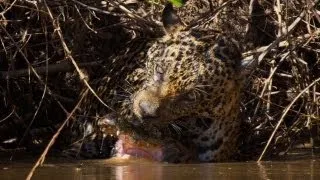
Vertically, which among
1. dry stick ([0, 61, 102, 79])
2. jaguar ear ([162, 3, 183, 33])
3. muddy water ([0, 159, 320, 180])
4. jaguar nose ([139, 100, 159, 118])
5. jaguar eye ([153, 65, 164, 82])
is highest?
jaguar ear ([162, 3, 183, 33])

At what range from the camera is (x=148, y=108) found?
5.28 meters

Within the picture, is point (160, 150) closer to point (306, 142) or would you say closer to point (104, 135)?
point (104, 135)

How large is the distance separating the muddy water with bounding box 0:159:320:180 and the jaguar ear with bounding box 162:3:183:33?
1.16 metres


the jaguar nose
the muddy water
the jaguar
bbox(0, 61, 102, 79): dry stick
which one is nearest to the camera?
the muddy water

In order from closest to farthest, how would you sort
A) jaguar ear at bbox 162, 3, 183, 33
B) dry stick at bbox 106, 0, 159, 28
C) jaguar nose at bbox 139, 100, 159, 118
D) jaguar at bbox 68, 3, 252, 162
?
jaguar nose at bbox 139, 100, 159, 118
jaguar at bbox 68, 3, 252, 162
dry stick at bbox 106, 0, 159, 28
jaguar ear at bbox 162, 3, 183, 33

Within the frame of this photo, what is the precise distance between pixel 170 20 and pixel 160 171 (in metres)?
1.65

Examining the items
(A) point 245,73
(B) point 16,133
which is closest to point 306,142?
(A) point 245,73

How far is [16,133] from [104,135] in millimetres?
804

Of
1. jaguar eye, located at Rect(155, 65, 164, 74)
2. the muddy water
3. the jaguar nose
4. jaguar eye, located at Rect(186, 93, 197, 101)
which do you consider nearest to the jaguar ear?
jaguar eye, located at Rect(155, 65, 164, 74)

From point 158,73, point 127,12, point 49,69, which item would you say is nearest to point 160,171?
point 158,73

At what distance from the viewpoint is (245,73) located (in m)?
5.92

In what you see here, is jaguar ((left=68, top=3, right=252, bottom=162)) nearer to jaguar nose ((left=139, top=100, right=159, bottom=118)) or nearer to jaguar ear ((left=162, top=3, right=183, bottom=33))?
jaguar ear ((left=162, top=3, right=183, bottom=33))

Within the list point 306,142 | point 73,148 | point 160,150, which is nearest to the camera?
point 160,150

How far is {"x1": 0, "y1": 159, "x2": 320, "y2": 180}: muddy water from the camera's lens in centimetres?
436
